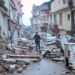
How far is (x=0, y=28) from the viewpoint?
29812 mm

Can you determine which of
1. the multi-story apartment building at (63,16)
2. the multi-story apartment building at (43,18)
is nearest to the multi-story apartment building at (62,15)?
the multi-story apartment building at (63,16)

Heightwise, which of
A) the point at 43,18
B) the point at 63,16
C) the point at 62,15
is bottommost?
the point at 63,16

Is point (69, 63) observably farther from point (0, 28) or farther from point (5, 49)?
point (0, 28)

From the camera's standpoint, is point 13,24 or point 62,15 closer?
point 13,24

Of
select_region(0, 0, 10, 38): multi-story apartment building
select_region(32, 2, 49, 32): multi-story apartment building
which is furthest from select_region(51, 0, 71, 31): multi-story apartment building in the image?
select_region(32, 2, 49, 32): multi-story apartment building

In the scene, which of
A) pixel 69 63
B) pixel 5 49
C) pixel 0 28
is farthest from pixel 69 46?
pixel 0 28

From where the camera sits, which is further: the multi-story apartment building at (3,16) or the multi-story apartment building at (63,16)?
the multi-story apartment building at (63,16)

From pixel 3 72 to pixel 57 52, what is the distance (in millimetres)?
9406

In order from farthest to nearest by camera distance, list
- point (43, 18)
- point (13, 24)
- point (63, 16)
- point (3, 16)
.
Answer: point (43, 18) < point (13, 24) < point (63, 16) < point (3, 16)

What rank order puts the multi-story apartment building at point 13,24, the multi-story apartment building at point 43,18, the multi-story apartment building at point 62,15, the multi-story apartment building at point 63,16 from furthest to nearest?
the multi-story apartment building at point 43,18 < the multi-story apartment building at point 62,15 < the multi-story apartment building at point 63,16 < the multi-story apartment building at point 13,24

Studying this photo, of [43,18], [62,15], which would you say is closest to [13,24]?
[62,15]

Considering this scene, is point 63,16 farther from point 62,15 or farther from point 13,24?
point 13,24

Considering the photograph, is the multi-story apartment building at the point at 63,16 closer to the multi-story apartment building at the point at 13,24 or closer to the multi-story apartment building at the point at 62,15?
the multi-story apartment building at the point at 62,15

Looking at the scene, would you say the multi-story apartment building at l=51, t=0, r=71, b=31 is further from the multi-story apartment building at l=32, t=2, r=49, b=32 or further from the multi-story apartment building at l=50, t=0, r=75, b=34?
the multi-story apartment building at l=32, t=2, r=49, b=32
